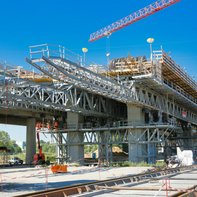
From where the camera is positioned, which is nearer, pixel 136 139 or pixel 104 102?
pixel 136 139

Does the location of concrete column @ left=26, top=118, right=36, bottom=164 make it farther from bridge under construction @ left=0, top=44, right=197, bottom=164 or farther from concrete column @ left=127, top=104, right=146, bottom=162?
concrete column @ left=127, top=104, right=146, bottom=162

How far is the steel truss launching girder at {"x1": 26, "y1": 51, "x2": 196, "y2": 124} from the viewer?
93.1ft

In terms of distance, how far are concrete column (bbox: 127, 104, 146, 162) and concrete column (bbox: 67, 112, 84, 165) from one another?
26.3ft

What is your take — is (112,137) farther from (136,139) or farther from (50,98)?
(50,98)

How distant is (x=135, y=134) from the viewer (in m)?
45.2

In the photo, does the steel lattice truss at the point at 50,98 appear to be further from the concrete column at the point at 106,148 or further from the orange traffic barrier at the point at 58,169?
the orange traffic barrier at the point at 58,169

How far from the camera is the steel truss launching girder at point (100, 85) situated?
2838 centimetres

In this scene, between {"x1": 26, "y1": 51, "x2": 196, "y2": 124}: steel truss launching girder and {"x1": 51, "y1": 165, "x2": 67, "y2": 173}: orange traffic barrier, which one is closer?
{"x1": 26, "y1": 51, "x2": 196, "y2": 124}: steel truss launching girder

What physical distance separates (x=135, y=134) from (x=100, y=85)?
39.5 ft

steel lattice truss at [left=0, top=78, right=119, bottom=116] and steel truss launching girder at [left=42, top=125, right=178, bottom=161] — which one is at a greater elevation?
steel lattice truss at [left=0, top=78, right=119, bottom=116]

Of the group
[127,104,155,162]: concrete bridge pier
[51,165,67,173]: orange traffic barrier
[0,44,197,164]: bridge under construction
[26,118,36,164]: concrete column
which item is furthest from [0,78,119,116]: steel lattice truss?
[51,165,67,173]: orange traffic barrier

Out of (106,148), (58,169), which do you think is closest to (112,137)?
(106,148)

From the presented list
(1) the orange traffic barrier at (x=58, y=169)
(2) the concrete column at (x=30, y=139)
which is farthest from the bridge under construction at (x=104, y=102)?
(1) the orange traffic barrier at (x=58, y=169)

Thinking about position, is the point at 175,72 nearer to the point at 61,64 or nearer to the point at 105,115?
the point at 105,115
